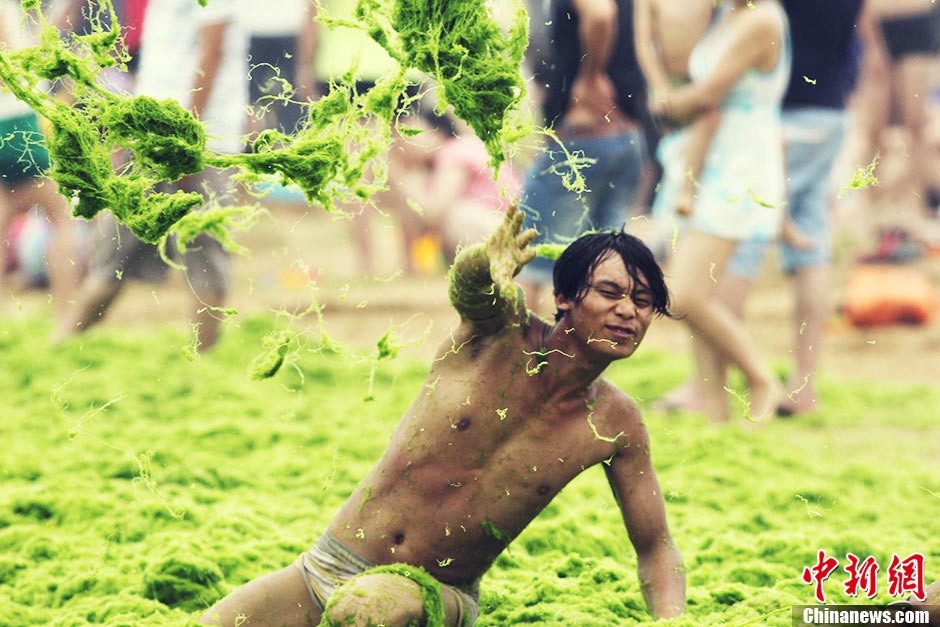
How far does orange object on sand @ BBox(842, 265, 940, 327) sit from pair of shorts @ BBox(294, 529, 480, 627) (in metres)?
5.56

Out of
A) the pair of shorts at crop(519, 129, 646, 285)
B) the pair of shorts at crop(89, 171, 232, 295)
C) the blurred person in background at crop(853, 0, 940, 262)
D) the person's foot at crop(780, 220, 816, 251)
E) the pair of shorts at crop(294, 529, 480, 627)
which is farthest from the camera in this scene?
the blurred person in background at crop(853, 0, 940, 262)

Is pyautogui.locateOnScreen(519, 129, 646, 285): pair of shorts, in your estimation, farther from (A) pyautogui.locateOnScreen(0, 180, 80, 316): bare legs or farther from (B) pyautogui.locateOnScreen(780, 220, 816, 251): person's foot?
(A) pyautogui.locateOnScreen(0, 180, 80, 316): bare legs

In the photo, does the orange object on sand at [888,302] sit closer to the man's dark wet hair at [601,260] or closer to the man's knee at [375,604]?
the man's dark wet hair at [601,260]

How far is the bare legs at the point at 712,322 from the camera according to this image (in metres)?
5.11

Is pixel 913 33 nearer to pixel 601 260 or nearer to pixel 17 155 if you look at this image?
pixel 17 155

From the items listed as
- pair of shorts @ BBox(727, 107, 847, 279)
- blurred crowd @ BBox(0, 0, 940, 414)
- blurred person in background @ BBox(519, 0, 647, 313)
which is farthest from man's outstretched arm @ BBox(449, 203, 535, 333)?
pair of shorts @ BBox(727, 107, 847, 279)

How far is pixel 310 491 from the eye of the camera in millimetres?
4109

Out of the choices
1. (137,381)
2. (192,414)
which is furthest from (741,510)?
(137,381)

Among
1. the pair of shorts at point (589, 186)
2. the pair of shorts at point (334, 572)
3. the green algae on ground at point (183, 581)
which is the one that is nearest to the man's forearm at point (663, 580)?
the pair of shorts at point (334, 572)

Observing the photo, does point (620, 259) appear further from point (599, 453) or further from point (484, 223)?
point (484, 223)

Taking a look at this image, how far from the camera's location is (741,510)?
4133 millimetres

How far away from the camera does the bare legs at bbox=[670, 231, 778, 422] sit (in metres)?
5.11

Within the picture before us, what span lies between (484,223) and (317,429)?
358 centimetres

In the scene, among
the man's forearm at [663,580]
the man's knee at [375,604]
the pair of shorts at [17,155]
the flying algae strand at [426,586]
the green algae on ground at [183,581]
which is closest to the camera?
the man's knee at [375,604]
